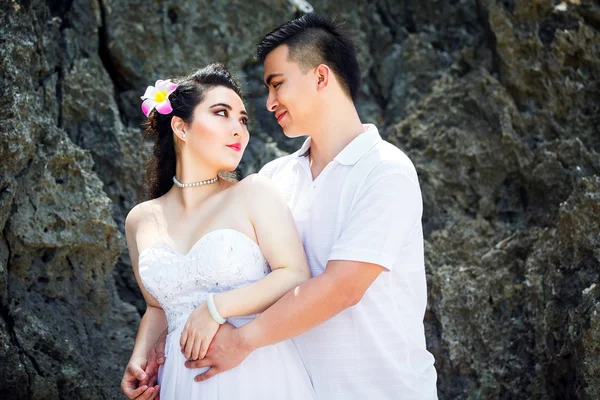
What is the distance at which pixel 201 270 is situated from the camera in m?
2.98

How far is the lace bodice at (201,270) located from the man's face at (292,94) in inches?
27.7

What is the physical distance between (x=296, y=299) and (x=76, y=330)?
1.65 meters

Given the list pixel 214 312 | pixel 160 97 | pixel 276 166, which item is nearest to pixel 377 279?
pixel 214 312

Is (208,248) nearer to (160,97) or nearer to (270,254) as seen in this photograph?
(270,254)

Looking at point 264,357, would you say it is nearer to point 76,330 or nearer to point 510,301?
point 76,330

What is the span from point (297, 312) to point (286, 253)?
29 centimetres

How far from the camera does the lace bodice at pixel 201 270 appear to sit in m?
2.96

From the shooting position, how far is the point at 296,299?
2791 millimetres

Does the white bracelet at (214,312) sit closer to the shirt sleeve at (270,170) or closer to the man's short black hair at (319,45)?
the shirt sleeve at (270,170)

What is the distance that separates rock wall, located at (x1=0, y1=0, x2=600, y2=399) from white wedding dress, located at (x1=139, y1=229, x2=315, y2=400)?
94 centimetres

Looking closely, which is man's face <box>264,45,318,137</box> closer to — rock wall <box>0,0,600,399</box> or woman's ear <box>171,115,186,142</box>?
woman's ear <box>171,115,186,142</box>

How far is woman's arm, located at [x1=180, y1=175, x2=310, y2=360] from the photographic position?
2840 millimetres

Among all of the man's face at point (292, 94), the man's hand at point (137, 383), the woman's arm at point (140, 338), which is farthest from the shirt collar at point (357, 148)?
the man's hand at point (137, 383)

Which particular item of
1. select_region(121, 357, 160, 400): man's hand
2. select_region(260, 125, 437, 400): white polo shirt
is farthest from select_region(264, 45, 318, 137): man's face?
select_region(121, 357, 160, 400): man's hand
